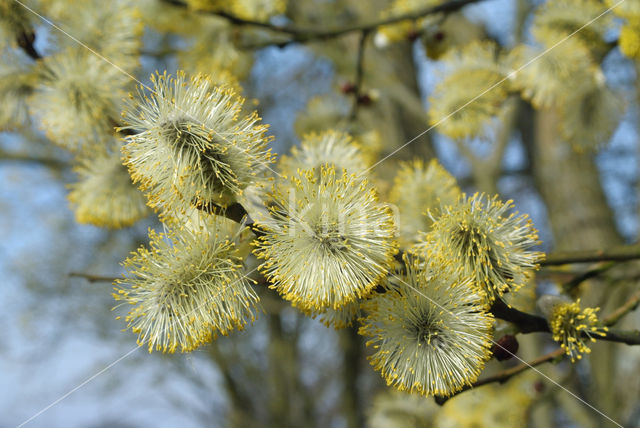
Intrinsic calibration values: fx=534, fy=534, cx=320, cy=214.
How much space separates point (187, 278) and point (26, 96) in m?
0.99

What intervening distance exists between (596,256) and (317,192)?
35.9 inches

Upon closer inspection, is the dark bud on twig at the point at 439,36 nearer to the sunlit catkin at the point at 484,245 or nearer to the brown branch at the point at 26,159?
the sunlit catkin at the point at 484,245

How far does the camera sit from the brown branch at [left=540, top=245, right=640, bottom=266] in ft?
4.71

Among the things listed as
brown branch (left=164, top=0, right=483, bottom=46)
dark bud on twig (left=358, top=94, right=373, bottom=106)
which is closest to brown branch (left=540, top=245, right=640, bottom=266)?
brown branch (left=164, top=0, right=483, bottom=46)

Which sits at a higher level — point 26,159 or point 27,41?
point 27,41

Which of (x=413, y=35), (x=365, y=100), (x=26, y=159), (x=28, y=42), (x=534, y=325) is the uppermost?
(x=413, y=35)

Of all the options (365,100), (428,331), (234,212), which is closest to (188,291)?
(234,212)

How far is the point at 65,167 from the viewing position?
629cm

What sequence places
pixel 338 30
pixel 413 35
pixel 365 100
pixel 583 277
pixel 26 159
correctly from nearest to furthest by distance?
pixel 583 277, pixel 338 30, pixel 413 35, pixel 365 100, pixel 26 159

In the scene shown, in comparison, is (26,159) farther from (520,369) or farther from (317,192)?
(520,369)

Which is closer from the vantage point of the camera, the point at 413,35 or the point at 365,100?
the point at 413,35

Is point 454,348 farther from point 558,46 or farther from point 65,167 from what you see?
point 65,167

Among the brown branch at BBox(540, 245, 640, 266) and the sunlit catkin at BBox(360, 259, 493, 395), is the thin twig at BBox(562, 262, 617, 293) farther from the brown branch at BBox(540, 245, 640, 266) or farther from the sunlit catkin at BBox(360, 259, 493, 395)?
the sunlit catkin at BBox(360, 259, 493, 395)

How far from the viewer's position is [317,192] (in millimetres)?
1025
